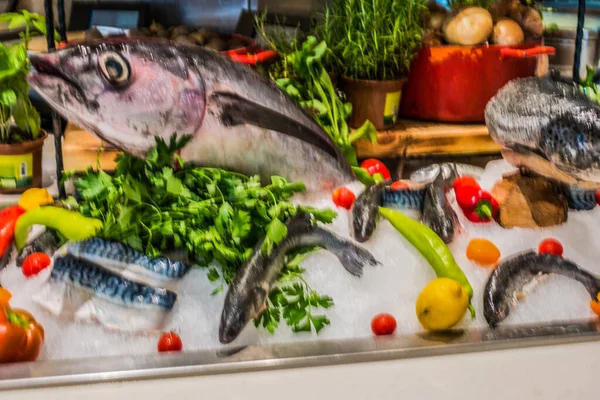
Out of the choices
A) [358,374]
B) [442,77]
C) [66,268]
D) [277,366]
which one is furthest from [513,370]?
[442,77]

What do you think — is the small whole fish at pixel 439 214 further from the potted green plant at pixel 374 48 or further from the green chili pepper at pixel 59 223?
the green chili pepper at pixel 59 223

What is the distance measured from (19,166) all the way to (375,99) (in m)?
0.92

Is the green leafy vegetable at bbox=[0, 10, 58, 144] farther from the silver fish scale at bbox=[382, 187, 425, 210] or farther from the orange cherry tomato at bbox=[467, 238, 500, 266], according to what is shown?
the orange cherry tomato at bbox=[467, 238, 500, 266]

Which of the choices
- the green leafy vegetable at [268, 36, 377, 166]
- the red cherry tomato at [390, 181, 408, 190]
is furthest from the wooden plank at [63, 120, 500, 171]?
the red cherry tomato at [390, 181, 408, 190]

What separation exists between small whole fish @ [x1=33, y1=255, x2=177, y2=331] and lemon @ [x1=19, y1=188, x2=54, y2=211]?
30cm

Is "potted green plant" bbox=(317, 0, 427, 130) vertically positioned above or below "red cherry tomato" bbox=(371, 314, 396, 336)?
above

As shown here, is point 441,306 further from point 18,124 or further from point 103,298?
point 18,124

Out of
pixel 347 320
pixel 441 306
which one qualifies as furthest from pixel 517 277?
pixel 347 320

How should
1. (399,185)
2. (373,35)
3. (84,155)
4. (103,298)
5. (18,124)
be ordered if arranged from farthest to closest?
1. (373,35)
2. (84,155)
3. (18,124)
4. (399,185)
5. (103,298)

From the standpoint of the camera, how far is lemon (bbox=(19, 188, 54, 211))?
1.17 m

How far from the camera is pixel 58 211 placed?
1.06 metres

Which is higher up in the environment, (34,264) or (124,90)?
(124,90)

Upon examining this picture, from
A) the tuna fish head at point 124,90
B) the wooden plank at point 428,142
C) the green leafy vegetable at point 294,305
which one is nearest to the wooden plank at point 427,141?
the wooden plank at point 428,142

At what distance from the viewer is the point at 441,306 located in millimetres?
895
